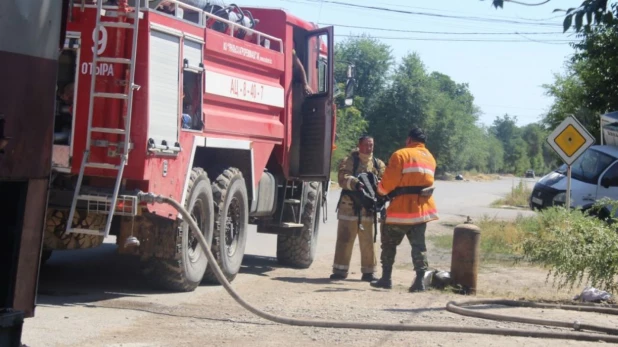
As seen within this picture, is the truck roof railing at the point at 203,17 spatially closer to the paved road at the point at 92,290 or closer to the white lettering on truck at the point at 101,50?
the white lettering on truck at the point at 101,50

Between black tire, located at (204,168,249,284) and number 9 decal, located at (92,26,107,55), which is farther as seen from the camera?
black tire, located at (204,168,249,284)

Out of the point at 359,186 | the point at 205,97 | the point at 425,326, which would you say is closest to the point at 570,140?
the point at 359,186

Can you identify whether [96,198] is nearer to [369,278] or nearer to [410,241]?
[410,241]

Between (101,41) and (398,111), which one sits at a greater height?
(398,111)

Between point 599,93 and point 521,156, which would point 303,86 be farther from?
point 521,156

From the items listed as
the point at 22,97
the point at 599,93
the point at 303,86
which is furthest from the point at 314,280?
the point at 599,93

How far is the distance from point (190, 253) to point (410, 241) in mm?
2610

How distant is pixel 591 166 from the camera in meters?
21.0

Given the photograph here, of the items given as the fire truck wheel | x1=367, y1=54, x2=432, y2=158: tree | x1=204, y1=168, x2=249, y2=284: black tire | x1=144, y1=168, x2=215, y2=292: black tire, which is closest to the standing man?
x1=204, y1=168, x2=249, y2=284: black tire

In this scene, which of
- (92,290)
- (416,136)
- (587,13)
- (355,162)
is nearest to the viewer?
(587,13)

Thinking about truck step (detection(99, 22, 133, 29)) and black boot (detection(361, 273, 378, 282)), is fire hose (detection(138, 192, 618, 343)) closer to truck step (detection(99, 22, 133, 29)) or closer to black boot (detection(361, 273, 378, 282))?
truck step (detection(99, 22, 133, 29))

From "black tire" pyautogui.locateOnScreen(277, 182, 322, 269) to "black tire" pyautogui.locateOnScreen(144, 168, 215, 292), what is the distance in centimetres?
340

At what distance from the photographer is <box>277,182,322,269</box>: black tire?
13.2 metres

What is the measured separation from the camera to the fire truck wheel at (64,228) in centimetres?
845
